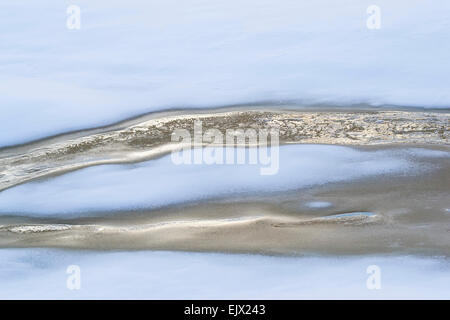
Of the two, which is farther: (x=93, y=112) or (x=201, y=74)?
(x=201, y=74)

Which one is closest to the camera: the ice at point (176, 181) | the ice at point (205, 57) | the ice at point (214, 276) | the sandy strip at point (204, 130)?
the ice at point (214, 276)

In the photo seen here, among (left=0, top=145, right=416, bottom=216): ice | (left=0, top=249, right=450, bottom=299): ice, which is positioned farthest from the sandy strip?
Answer: (left=0, top=249, right=450, bottom=299): ice

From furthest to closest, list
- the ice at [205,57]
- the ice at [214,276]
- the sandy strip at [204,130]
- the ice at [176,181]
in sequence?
the ice at [205,57] → the sandy strip at [204,130] → the ice at [176,181] → the ice at [214,276]

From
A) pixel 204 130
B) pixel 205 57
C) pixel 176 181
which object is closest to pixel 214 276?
pixel 176 181

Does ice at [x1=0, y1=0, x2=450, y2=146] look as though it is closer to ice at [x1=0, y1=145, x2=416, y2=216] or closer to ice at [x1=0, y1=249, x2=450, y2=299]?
ice at [x1=0, y1=145, x2=416, y2=216]

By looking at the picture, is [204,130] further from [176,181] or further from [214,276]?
[214,276]

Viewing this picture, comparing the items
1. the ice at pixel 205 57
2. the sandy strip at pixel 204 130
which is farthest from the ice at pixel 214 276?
the ice at pixel 205 57

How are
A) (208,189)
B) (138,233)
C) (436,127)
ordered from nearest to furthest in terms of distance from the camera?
(138,233)
(208,189)
(436,127)

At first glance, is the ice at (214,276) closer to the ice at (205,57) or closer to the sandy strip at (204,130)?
the sandy strip at (204,130)

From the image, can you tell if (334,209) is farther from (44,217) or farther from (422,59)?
(422,59)

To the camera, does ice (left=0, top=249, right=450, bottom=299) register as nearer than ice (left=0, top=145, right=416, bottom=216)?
Yes

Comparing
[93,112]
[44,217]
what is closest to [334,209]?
[44,217]
